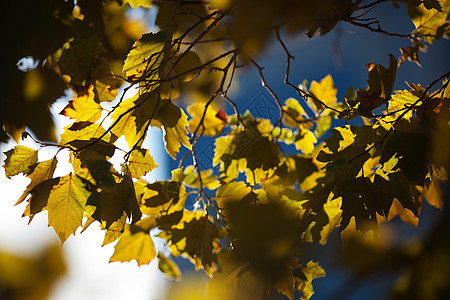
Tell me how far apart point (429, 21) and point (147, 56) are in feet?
2.02

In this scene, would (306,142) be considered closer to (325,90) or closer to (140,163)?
(325,90)

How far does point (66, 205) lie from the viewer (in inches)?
22.3

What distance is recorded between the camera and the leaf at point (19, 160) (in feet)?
1.84

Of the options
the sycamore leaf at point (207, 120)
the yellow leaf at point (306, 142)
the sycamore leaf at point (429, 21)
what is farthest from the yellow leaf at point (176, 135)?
the sycamore leaf at point (429, 21)

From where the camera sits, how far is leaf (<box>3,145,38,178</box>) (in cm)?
56

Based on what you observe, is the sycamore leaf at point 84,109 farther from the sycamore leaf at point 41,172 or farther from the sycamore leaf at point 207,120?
the sycamore leaf at point 207,120

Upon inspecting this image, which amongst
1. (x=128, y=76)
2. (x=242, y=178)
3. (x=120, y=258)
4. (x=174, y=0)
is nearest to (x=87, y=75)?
(x=128, y=76)

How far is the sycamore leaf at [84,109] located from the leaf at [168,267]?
15.4 inches

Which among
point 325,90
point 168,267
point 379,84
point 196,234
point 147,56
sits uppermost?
point 147,56

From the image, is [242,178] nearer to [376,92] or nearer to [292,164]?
[292,164]

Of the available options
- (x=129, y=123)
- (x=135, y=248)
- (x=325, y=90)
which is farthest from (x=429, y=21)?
(x=135, y=248)

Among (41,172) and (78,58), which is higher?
(78,58)

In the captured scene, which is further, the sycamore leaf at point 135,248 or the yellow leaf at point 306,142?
the yellow leaf at point 306,142

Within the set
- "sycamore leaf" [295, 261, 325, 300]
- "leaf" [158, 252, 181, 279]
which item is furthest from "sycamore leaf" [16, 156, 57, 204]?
"sycamore leaf" [295, 261, 325, 300]
